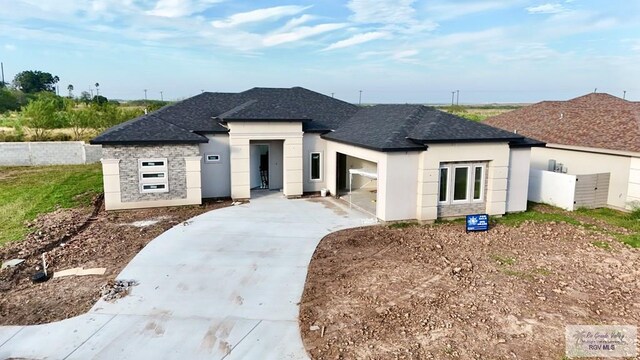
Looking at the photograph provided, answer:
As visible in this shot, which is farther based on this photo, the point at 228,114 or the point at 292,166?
the point at 292,166

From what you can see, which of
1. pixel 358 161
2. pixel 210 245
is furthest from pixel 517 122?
pixel 210 245

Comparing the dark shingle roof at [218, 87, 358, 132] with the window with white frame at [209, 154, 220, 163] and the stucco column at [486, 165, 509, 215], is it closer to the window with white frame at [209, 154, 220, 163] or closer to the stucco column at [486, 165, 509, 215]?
the window with white frame at [209, 154, 220, 163]

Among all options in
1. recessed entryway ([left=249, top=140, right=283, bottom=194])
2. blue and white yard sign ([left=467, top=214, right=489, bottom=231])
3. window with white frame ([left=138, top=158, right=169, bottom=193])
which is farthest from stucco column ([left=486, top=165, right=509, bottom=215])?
window with white frame ([left=138, top=158, right=169, bottom=193])

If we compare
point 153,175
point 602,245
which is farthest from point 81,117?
point 602,245

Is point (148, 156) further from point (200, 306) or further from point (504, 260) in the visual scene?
point (504, 260)

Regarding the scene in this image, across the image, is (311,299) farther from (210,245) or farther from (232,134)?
(232,134)

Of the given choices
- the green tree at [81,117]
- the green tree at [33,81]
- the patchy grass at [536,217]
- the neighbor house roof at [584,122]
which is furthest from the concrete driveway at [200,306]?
the green tree at [33,81]
